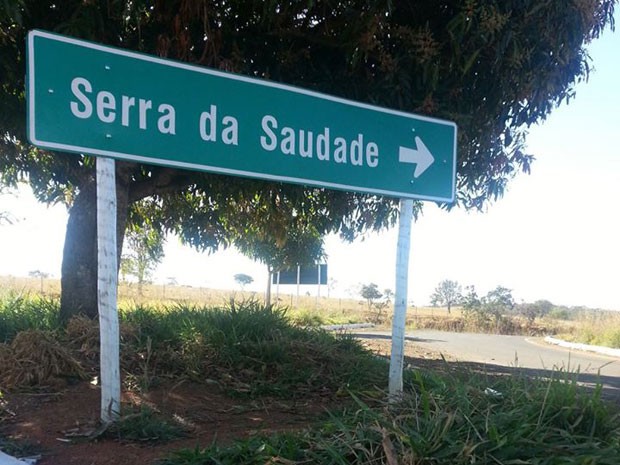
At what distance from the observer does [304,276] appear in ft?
69.8

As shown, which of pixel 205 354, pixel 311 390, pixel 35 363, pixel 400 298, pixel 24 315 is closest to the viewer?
pixel 400 298

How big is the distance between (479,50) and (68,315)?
511 cm

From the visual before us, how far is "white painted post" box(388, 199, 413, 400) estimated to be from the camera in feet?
14.3

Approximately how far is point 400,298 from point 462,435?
1.61 metres

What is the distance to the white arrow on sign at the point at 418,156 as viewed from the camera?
14.7 ft

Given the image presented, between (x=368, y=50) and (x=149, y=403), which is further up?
(x=368, y=50)

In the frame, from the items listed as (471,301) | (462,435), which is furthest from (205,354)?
(471,301)

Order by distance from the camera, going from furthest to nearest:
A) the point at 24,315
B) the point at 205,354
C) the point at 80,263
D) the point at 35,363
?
1. the point at 24,315
2. the point at 80,263
3. the point at 205,354
4. the point at 35,363

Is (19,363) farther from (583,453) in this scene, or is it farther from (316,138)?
(583,453)

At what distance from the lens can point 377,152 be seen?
4367 mm

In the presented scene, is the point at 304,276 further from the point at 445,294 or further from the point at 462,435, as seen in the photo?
the point at 445,294

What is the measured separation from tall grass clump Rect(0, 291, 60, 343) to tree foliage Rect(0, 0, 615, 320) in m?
0.39

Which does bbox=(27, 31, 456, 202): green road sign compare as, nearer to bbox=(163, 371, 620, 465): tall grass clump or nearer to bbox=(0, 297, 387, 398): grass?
bbox=(163, 371, 620, 465): tall grass clump

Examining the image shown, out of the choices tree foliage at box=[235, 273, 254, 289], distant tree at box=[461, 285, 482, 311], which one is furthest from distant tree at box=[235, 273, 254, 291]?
distant tree at box=[461, 285, 482, 311]
